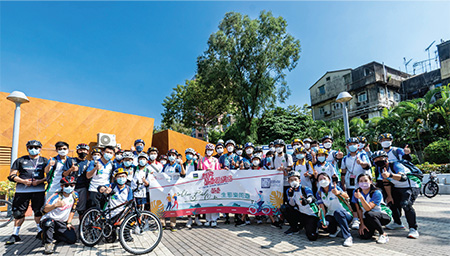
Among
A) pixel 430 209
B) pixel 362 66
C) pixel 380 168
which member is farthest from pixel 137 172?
pixel 362 66

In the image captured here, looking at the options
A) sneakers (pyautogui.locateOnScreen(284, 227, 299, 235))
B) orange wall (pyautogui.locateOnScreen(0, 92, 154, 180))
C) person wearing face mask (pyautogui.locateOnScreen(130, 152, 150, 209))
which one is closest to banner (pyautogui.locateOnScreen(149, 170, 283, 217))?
person wearing face mask (pyautogui.locateOnScreen(130, 152, 150, 209))

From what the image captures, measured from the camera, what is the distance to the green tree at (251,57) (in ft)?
67.7

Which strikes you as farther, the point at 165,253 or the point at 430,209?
the point at 430,209

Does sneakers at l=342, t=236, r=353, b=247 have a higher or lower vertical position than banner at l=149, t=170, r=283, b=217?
lower

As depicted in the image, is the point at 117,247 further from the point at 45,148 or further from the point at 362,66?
the point at 362,66

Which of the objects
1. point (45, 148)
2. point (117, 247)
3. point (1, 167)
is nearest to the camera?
point (117, 247)

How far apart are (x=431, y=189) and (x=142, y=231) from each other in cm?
1071

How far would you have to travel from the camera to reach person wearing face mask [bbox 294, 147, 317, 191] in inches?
210

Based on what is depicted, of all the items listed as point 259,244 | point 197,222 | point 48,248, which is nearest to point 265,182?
point 259,244

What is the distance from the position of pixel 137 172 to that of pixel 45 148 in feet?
21.9

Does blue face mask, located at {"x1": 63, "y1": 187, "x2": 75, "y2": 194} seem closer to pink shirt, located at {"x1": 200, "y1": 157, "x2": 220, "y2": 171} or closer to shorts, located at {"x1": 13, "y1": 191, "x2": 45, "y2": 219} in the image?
shorts, located at {"x1": 13, "y1": 191, "x2": 45, "y2": 219}

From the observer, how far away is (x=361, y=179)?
15.2ft

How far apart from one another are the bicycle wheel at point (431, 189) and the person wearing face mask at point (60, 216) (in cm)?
1165

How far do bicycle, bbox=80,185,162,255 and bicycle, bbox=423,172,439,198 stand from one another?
33.8 ft
